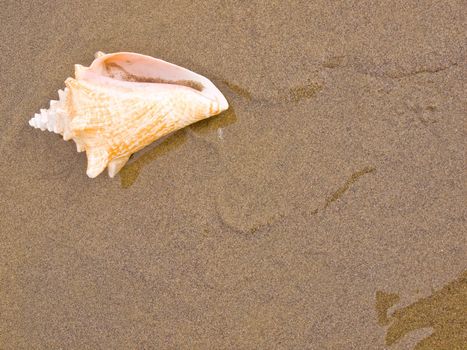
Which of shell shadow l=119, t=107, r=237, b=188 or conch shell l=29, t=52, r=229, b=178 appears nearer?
conch shell l=29, t=52, r=229, b=178

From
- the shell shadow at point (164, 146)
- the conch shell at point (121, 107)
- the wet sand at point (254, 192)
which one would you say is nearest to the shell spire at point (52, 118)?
the conch shell at point (121, 107)

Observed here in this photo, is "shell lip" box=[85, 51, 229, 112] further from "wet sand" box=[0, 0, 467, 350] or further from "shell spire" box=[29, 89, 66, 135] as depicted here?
"shell spire" box=[29, 89, 66, 135]

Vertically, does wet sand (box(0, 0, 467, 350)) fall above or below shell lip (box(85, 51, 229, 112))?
below

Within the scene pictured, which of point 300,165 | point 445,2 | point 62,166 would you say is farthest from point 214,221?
point 445,2

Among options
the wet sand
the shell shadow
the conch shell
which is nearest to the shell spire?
the conch shell
